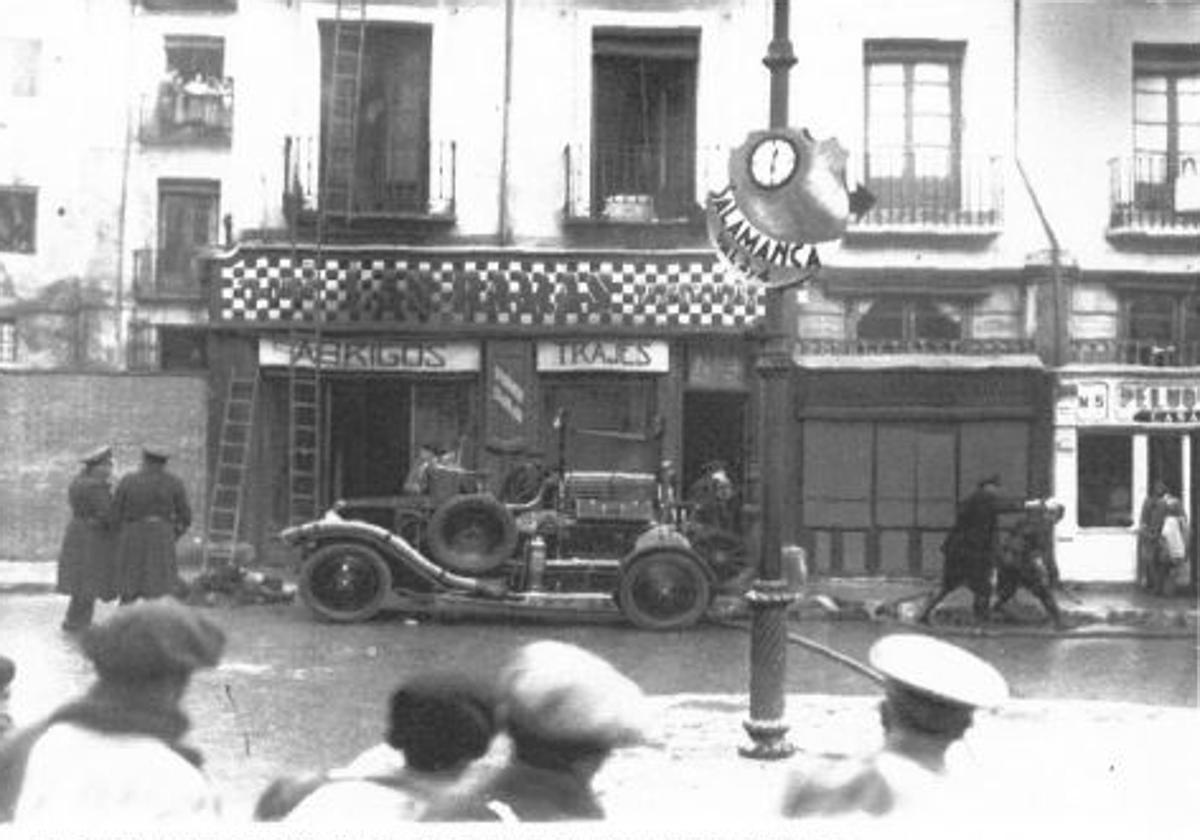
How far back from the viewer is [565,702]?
296 centimetres

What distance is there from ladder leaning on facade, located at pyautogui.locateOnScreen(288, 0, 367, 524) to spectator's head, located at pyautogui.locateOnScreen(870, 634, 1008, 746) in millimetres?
14018

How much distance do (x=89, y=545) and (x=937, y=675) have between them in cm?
983

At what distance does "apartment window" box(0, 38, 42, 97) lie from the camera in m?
21.9

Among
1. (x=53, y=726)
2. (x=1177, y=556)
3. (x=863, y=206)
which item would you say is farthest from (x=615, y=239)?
(x=53, y=726)

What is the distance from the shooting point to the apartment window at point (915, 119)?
1752 centimetres

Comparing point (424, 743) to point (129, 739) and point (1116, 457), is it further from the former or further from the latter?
point (1116, 457)

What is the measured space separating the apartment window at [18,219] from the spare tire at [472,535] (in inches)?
470

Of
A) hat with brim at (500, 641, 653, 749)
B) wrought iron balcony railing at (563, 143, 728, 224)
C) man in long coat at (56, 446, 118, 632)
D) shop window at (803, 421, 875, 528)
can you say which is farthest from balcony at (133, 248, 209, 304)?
hat with brim at (500, 641, 653, 749)

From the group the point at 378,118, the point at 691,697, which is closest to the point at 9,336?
the point at 378,118

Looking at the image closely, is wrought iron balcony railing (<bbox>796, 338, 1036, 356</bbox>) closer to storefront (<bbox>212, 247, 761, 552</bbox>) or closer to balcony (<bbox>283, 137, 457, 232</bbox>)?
storefront (<bbox>212, 247, 761, 552</bbox>)

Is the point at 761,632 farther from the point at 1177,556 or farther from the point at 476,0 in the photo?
the point at 476,0

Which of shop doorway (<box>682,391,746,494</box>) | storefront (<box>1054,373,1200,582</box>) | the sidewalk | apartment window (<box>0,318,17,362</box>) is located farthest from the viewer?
apartment window (<box>0,318,17,362</box>)

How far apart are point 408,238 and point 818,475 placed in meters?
5.22

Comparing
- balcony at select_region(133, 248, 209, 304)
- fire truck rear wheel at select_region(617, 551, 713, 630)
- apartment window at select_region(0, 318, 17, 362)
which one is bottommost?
fire truck rear wheel at select_region(617, 551, 713, 630)
